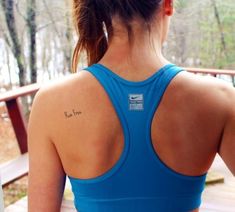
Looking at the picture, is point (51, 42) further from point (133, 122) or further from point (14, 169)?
point (133, 122)

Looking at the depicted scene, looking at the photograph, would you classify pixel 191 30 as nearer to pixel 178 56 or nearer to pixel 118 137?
pixel 178 56

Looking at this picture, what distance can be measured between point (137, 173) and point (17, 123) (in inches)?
85.5

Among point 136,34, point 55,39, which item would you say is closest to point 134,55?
point 136,34

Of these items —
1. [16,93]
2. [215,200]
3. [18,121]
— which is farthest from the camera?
[18,121]

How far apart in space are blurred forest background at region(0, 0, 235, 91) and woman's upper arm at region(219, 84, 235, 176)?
2.03 m

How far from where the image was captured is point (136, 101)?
0.60m

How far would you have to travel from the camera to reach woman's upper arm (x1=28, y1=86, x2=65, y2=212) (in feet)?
2.13

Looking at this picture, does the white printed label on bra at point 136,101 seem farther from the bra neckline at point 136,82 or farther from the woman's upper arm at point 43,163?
the woman's upper arm at point 43,163

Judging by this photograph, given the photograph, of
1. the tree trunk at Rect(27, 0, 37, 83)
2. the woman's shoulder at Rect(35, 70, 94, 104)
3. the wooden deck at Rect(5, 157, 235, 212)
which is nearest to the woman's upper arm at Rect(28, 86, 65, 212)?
the woman's shoulder at Rect(35, 70, 94, 104)

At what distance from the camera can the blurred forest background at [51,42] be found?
105 inches

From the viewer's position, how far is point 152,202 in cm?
66

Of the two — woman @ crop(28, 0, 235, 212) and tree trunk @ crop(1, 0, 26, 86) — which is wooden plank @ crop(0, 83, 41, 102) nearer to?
tree trunk @ crop(1, 0, 26, 86)

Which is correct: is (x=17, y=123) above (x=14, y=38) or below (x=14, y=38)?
below

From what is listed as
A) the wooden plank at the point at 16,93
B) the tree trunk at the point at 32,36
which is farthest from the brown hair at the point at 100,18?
the tree trunk at the point at 32,36
